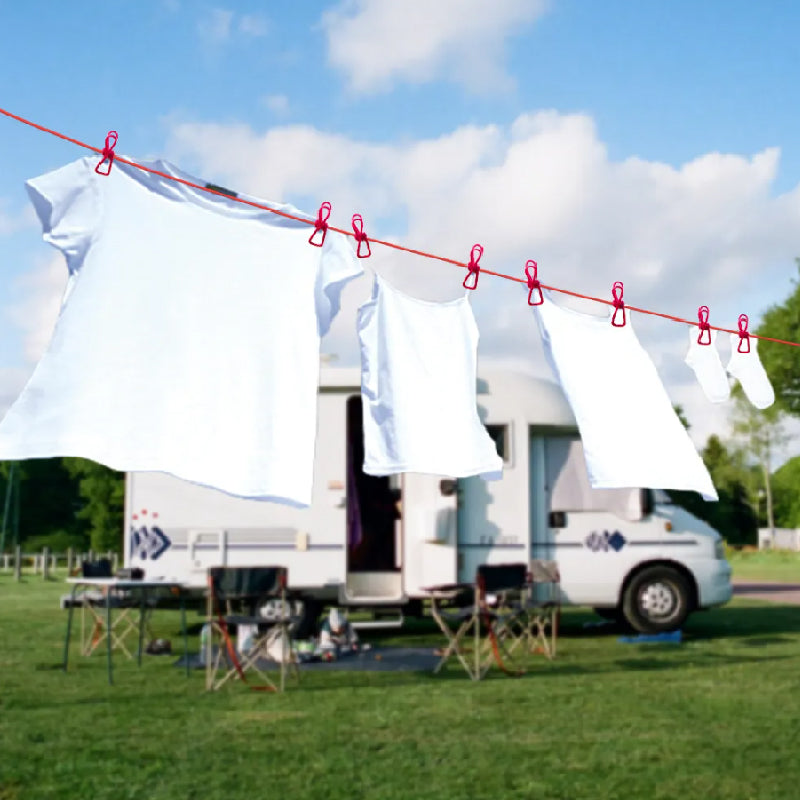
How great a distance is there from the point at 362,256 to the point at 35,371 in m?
1.34

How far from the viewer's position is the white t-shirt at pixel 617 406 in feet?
14.4

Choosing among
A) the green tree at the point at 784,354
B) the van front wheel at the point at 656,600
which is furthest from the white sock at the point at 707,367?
the green tree at the point at 784,354

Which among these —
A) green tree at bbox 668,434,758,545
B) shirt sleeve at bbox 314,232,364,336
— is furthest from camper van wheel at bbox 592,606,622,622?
green tree at bbox 668,434,758,545

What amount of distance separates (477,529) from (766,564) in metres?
28.2

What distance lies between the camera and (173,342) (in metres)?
3.60

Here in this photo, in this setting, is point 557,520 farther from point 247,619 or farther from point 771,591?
point 771,591

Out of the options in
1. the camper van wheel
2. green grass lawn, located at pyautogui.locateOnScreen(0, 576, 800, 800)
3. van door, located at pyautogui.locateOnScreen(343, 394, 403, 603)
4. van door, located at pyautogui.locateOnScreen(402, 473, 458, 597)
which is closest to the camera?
green grass lawn, located at pyautogui.locateOnScreen(0, 576, 800, 800)

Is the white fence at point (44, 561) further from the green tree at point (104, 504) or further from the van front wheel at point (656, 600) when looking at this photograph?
the van front wheel at point (656, 600)

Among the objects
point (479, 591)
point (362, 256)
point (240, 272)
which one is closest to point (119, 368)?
point (240, 272)

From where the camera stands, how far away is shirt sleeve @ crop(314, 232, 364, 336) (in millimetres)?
3943

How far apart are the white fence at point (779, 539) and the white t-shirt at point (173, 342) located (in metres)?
48.3

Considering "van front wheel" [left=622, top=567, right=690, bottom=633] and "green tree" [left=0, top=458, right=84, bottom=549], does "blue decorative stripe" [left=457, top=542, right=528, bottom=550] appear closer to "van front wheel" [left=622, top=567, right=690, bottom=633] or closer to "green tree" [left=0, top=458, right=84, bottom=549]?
"van front wheel" [left=622, top=567, right=690, bottom=633]

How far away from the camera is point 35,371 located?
3371 millimetres

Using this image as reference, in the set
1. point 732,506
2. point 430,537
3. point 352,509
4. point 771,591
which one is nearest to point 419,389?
point 430,537
